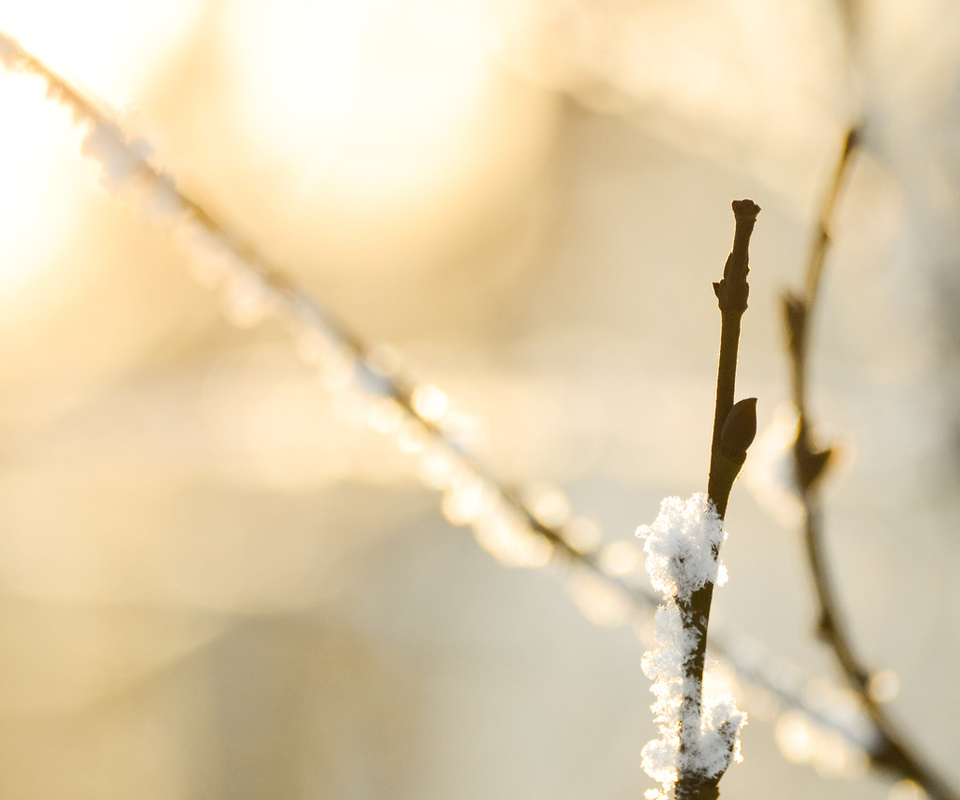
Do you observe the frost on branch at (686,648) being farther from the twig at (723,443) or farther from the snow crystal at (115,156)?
the snow crystal at (115,156)

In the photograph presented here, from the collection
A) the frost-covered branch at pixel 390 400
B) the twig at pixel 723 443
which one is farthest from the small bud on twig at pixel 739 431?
the frost-covered branch at pixel 390 400

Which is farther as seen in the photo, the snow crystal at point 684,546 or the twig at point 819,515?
the twig at point 819,515

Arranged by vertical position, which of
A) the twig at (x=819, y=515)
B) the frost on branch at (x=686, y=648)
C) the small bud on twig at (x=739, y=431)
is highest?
the twig at (x=819, y=515)

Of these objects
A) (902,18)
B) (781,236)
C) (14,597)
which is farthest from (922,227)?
(14,597)

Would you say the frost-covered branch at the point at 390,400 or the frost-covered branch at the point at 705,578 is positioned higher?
the frost-covered branch at the point at 390,400

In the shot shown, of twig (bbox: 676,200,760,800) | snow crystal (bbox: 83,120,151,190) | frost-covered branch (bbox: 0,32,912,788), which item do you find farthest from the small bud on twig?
snow crystal (bbox: 83,120,151,190)

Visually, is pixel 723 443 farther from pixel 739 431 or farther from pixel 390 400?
pixel 390 400

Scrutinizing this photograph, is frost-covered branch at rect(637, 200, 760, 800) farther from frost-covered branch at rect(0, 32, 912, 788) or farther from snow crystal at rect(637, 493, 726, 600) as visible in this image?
frost-covered branch at rect(0, 32, 912, 788)

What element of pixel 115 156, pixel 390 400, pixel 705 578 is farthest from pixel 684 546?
pixel 115 156
